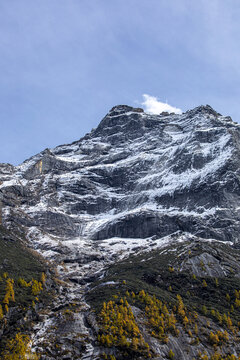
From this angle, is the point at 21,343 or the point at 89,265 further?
the point at 89,265

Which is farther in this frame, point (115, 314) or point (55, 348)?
point (115, 314)

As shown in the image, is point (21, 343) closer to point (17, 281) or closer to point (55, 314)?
point (55, 314)

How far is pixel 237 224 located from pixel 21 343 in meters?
159

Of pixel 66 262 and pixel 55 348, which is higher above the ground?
pixel 66 262

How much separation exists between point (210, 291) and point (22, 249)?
95.6 metres

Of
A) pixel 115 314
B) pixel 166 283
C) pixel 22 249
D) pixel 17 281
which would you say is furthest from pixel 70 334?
pixel 22 249

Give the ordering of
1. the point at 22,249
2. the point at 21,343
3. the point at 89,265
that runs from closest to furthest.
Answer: the point at 21,343
the point at 22,249
the point at 89,265

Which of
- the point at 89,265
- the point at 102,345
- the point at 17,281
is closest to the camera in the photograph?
the point at 102,345

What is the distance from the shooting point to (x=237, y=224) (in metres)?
196

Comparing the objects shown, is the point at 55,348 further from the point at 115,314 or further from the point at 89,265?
the point at 89,265

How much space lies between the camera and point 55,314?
89938mm

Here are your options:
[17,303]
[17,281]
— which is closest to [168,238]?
[17,281]

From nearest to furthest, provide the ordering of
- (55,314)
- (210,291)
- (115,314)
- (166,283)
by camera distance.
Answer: (115,314), (55,314), (210,291), (166,283)

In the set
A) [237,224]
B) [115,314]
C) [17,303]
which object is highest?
[237,224]
